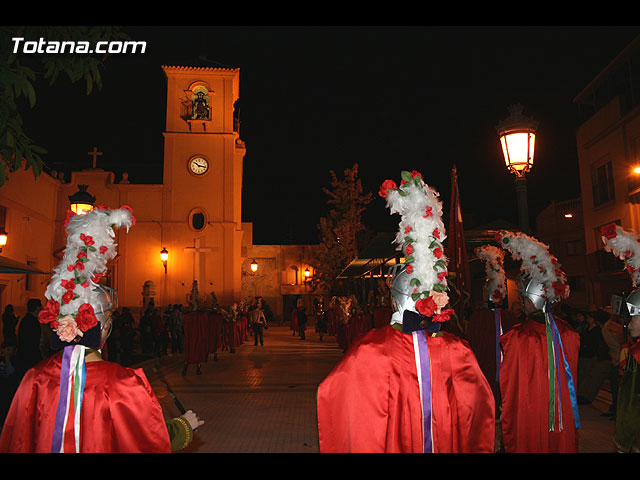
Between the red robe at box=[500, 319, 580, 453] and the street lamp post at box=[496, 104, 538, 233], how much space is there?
1810mm

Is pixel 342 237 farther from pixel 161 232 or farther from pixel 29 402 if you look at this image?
pixel 29 402

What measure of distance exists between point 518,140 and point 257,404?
21.8ft

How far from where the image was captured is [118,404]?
318 centimetres

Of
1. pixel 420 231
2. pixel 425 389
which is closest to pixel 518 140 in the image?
pixel 420 231

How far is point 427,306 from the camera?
11.7 feet

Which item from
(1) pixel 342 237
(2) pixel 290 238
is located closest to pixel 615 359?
(1) pixel 342 237

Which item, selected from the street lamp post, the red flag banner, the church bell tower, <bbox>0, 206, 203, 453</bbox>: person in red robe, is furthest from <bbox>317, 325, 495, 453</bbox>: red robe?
the church bell tower

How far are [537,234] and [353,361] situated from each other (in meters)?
33.5

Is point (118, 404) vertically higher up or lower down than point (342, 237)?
lower down

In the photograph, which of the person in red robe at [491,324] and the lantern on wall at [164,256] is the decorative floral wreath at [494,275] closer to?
the person in red robe at [491,324]

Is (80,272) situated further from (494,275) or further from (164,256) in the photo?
(164,256)

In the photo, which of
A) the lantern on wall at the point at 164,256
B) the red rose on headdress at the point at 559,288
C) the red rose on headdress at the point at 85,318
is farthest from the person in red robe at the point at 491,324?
the lantern on wall at the point at 164,256

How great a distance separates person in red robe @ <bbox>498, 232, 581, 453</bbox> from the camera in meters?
5.10

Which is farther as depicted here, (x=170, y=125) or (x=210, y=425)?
(x=170, y=125)
